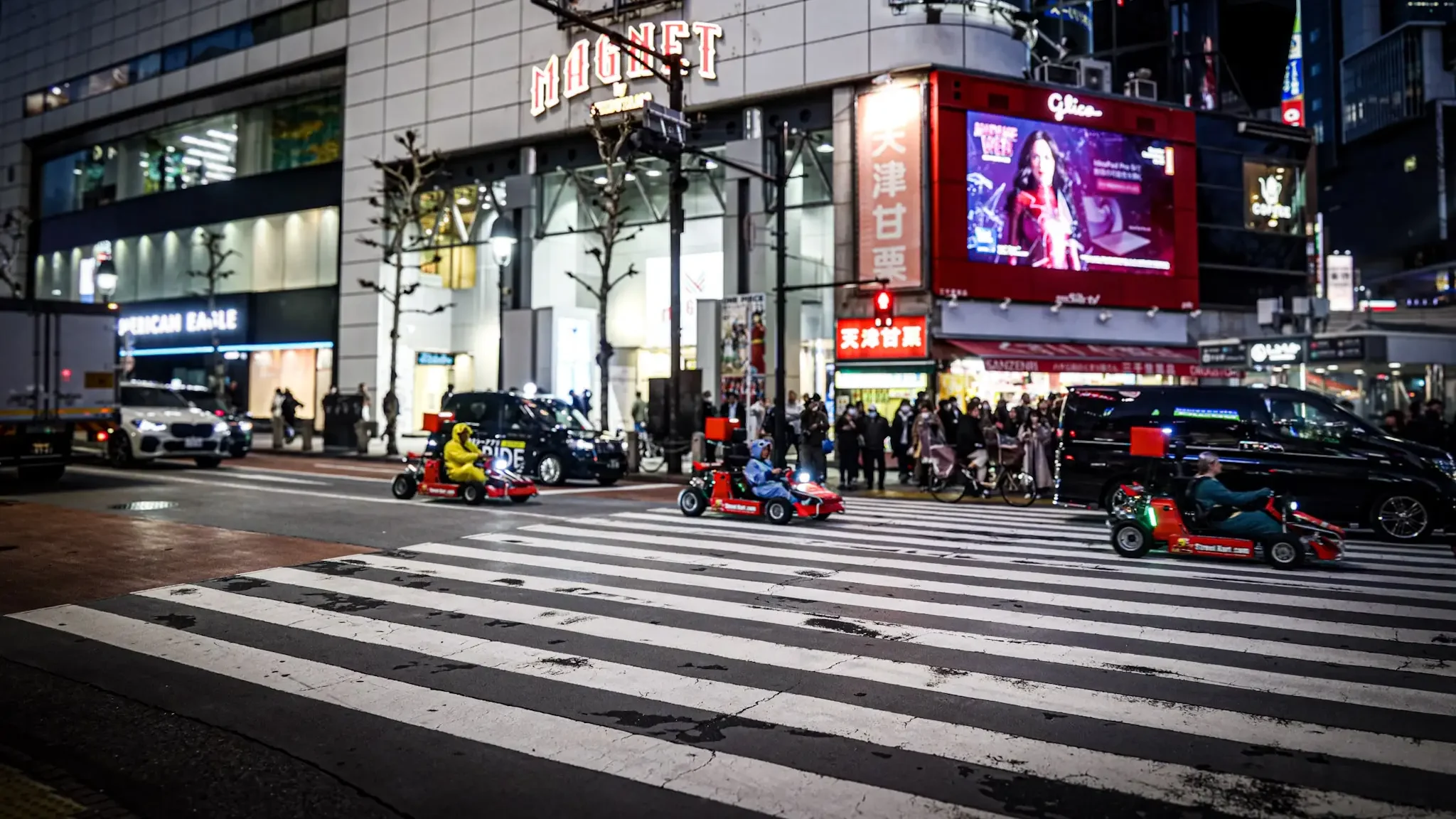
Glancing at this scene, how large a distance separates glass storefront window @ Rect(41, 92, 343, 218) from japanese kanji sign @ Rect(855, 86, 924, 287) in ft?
83.8

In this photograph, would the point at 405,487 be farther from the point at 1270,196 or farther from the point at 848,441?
the point at 1270,196

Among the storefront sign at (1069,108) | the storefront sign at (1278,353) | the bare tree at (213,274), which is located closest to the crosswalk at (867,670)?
the storefront sign at (1278,353)

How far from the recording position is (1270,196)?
105 ft

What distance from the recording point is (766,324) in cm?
2814

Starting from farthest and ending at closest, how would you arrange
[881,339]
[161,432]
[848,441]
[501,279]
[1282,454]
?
[501,279] → [881,339] → [161,432] → [848,441] → [1282,454]

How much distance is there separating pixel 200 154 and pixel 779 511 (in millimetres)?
44460

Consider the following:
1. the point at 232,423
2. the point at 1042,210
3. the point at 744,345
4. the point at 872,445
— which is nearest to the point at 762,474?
the point at 872,445

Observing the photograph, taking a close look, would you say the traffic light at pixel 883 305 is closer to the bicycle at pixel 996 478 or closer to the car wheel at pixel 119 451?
the bicycle at pixel 996 478

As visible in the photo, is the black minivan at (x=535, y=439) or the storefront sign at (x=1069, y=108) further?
the storefront sign at (x=1069, y=108)

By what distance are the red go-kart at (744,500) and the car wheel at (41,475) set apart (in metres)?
12.7

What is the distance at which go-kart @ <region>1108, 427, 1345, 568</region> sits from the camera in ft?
31.4

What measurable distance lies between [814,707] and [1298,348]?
27804 millimetres

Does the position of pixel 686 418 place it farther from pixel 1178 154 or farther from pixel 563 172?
pixel 1178 154

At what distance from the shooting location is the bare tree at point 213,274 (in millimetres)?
40062
